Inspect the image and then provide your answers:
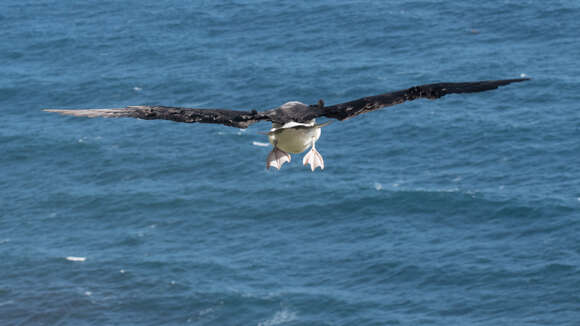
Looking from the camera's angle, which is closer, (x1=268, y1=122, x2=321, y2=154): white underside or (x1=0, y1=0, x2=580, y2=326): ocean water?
(x1=268, y1=122, x2=321, y2=154): white underside

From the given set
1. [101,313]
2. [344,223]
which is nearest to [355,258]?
[344,223]

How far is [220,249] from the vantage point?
14588 cm

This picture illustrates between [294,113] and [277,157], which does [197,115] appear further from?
[277,157]

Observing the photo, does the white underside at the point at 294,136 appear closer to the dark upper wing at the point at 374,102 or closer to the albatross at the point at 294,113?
the albatross at the point at 294,113

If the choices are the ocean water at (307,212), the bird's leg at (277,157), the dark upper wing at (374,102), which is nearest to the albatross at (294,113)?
the dark upper wing at (374,102)

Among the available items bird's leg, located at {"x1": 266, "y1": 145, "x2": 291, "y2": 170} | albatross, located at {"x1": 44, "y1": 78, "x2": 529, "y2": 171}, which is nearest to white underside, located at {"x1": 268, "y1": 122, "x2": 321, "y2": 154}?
albatross, located at {"x1": 44, "y1": 78, "x2": 529, "y2": 171}

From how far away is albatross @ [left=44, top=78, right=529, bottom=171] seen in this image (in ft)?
104

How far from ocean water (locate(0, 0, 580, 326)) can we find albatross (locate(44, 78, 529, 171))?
3672 inches

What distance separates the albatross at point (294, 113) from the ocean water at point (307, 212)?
93265 mm

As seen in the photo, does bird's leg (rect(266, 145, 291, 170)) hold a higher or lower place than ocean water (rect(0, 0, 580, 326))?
higher

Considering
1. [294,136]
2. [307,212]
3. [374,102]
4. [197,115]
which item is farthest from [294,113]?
[307,212]

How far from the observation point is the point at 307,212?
152500mm

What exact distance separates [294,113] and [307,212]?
11969 centimetres

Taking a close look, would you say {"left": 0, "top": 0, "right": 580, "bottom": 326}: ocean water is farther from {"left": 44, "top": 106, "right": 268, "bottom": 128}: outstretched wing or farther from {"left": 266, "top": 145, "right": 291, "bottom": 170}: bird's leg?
{"left": 44, "top": 106, "right": 268, "bottom": 128}: outstretched wing
